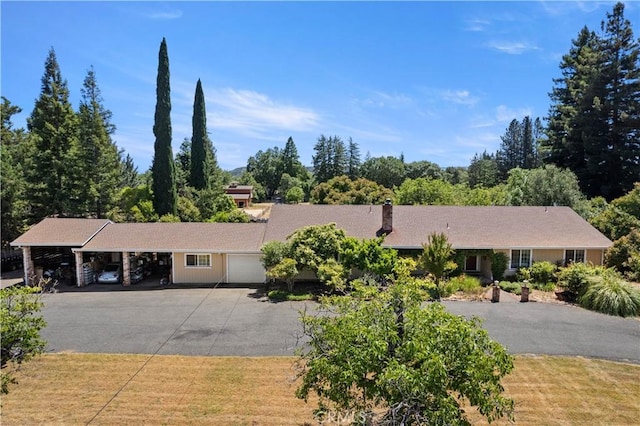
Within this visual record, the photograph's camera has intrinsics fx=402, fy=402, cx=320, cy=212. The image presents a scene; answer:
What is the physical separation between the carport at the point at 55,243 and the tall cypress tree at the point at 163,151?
10388mm

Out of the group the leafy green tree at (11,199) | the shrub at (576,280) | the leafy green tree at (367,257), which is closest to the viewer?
the shrub at (576,280)

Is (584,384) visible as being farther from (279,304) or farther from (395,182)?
(395,182)

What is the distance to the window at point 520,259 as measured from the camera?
24297mm

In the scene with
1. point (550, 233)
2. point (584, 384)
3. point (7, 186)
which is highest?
point (7, 186)

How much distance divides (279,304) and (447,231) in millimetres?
12116

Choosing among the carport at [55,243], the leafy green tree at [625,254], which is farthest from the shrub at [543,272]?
the carport at [55,243]

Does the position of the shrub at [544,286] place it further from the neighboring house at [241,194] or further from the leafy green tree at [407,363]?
the neighboring house at [241,194]

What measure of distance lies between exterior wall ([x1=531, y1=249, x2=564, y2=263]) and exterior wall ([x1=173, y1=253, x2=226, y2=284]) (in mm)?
18715

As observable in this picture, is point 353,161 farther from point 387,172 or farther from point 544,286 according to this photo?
point 544,286

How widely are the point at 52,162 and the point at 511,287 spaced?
1352 inches

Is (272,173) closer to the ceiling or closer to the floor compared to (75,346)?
closer to the ceiling

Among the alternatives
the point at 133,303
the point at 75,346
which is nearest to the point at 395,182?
the point at 133,303

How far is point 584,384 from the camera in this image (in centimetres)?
1170

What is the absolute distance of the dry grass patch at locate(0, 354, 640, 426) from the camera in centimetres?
984
